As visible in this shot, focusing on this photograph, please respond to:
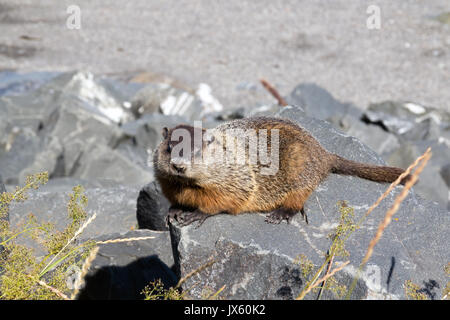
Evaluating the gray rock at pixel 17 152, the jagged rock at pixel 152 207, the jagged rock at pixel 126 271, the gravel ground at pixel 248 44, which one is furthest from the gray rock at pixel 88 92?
the jagged rock at pixel 126 271

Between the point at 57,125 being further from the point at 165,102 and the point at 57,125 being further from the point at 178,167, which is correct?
the point at 178,167

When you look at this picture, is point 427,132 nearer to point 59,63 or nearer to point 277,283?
point 277,283

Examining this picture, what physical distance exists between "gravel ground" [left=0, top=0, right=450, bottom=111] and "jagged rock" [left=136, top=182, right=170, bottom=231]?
7.45 m

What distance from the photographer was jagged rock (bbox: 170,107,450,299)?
3.91 meters

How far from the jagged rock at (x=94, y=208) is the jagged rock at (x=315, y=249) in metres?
2.57

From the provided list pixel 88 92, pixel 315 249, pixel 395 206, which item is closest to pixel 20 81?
pixel 88 92

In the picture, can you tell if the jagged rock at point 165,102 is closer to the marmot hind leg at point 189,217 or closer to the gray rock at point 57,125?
the gray rock at point 57,125

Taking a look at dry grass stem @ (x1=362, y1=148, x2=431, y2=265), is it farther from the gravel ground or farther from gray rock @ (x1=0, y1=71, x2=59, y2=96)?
the gravel ground

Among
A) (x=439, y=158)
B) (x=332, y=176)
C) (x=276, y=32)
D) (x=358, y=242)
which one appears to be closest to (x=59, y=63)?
(x=276, y=32)

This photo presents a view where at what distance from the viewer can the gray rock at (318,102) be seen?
1198 centimetres

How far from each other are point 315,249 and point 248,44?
13184 mm

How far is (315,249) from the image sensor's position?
417 centimetres

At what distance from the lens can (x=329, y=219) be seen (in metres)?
4.58

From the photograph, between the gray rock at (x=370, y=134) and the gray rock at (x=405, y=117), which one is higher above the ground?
the gray rock at (x=370, y=134)
